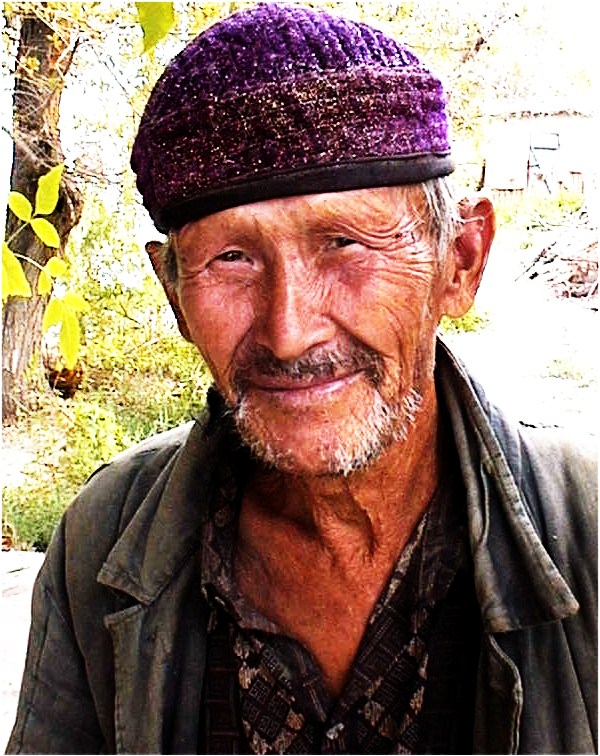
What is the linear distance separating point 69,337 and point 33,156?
2.24 metres

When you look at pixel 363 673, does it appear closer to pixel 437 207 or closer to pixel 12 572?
pixel 437 207

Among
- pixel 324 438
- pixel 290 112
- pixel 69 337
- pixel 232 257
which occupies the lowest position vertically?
pixel 324 438

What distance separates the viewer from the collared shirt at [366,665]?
3.89 feet

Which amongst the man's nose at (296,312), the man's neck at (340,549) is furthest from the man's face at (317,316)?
the man's neck at (340,549)

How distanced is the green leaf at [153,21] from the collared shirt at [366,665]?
0.67m

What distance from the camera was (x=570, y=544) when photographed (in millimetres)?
1146

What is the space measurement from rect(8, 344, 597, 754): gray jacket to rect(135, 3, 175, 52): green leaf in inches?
22.2

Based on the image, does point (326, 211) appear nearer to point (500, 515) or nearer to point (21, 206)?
point (500, 515)

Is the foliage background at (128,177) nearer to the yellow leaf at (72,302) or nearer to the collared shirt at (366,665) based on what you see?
the yellow leaf at (72,302)

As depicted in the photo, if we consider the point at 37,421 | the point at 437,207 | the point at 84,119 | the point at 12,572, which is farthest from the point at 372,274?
the point at 37,421

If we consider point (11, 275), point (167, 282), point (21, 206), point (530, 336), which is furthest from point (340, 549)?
point (530, 336)

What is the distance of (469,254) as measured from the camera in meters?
1.23

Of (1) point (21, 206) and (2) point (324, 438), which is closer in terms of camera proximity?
(2) point (324, 438)

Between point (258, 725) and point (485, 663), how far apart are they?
32cm
